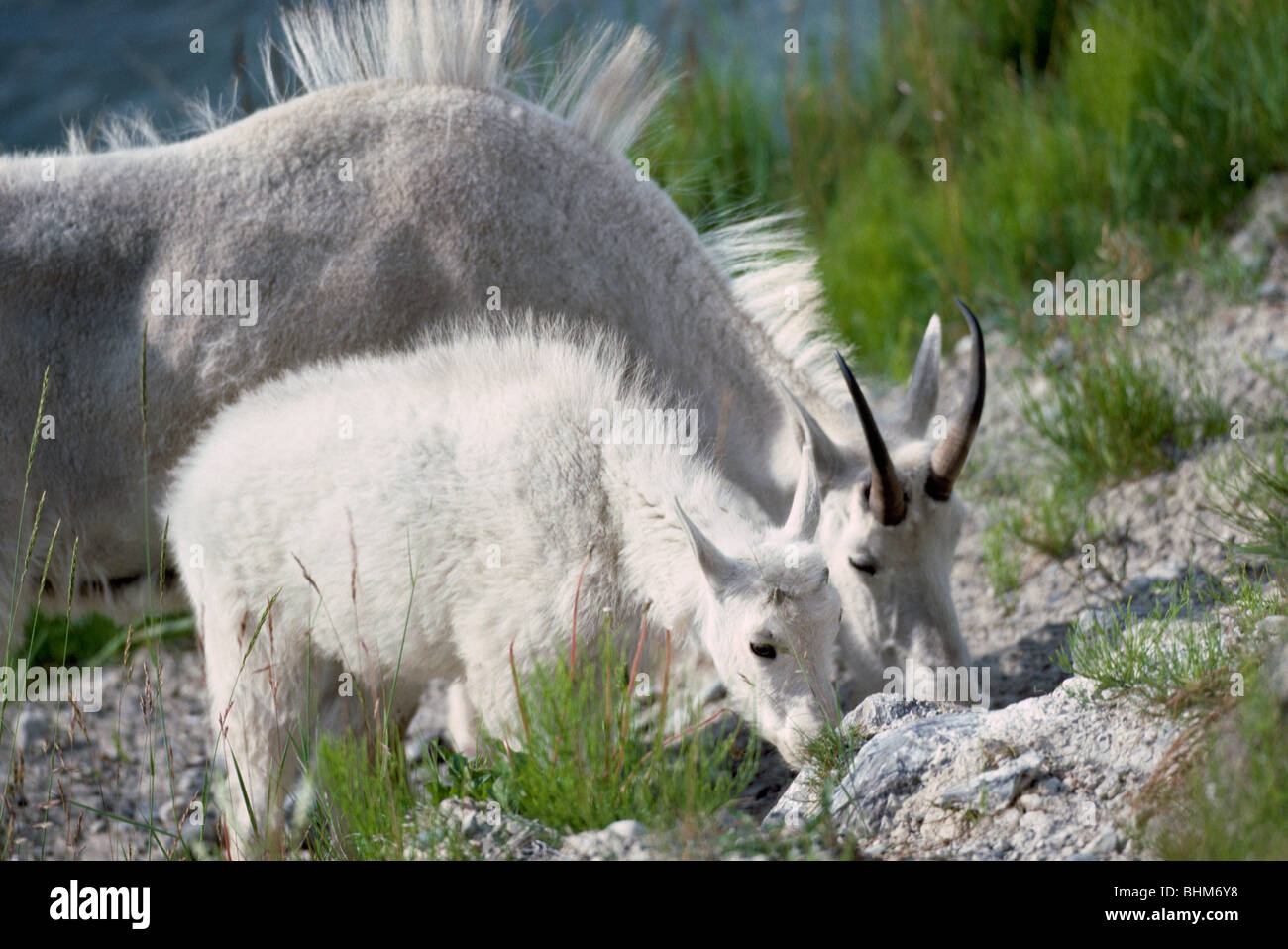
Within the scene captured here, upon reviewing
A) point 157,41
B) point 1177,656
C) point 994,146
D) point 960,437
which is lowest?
point 1177,656

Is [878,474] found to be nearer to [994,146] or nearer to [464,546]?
[464,546]

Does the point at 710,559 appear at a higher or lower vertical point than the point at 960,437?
Answer: lower

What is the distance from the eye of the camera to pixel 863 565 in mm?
4934

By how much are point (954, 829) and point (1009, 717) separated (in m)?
0.44

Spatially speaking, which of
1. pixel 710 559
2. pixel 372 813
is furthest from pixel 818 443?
pixel 372 813

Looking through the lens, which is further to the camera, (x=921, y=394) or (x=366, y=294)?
(x=921, y=394)

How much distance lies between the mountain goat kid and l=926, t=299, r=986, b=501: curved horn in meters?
0.78

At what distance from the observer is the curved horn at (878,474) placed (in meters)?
4.62

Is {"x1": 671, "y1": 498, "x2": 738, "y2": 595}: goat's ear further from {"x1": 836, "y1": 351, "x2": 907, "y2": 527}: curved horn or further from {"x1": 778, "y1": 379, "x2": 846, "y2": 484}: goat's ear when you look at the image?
{"x1": 778, "y1": 379, "x2": 846, "y2": 484}: goat's ear

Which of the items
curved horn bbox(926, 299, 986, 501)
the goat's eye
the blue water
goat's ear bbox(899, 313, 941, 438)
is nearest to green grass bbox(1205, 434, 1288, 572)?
curved horn bbox(926, 299, 986, 501)

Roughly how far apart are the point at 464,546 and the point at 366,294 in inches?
51.0

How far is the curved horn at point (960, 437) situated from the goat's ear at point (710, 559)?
3.99ft
